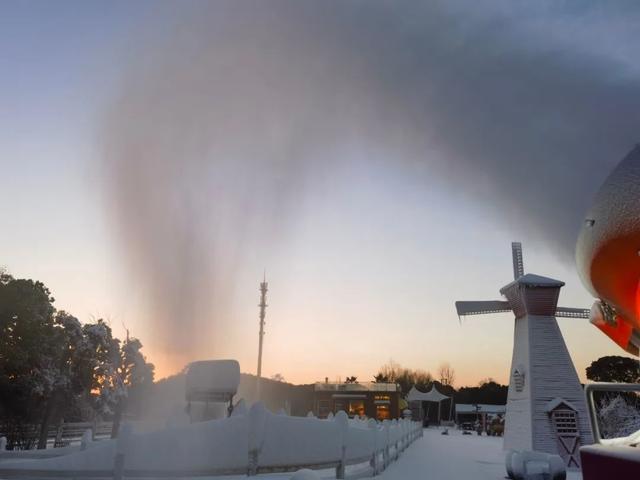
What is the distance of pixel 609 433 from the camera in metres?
29.6

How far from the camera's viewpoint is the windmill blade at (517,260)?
128ft

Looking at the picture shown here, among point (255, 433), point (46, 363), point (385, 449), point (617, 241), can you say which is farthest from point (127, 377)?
point (617, 241)

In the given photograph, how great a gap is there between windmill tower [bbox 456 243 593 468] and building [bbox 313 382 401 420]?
2591 centimetres

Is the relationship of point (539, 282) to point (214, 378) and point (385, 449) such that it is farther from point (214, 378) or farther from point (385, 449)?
point (214, 378)

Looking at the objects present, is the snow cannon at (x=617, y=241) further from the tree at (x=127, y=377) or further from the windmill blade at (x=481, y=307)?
the windmill blade at (x=481, y=307)

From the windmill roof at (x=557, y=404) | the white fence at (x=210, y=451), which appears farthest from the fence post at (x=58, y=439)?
the windmill roof at (x=557, y=404)

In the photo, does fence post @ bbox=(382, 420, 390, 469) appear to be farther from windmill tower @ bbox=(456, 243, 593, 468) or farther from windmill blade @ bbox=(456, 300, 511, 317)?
windmill blade @ bbox=(456, 300, 511, 317)

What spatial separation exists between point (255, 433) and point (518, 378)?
24.0 meters

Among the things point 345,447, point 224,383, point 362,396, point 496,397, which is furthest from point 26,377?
point 496,397

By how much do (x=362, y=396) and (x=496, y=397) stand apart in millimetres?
38523

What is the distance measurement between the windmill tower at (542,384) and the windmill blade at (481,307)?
480 centimetres

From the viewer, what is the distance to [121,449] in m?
5.74

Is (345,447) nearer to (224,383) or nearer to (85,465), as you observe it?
(85,465)

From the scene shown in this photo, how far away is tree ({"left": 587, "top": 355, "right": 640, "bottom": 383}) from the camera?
177 ft
